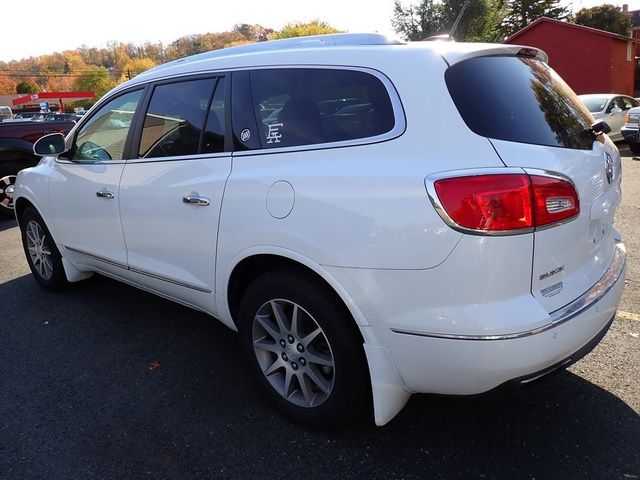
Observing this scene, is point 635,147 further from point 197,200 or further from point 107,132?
point 197,200

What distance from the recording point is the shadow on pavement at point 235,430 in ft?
7.95

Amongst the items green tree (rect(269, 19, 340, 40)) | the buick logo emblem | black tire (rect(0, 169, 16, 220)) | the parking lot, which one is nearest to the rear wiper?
the buick logo emblem

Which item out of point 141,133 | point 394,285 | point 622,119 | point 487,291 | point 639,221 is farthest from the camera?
point 622,119

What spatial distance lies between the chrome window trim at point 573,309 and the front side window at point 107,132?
2.48 meters

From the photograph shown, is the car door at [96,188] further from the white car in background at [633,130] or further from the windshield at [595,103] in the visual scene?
the windshield at [595,103]

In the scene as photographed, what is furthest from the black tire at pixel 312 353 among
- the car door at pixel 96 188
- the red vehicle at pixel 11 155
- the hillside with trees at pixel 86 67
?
the hillside with trees at pixel 86 67

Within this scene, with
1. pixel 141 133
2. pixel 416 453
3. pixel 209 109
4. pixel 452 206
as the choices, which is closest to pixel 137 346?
pixel 141 133

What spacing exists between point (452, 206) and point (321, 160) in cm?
68

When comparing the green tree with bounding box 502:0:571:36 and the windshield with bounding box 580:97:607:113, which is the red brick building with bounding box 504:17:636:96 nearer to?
the windshield with bounding box 580:97:607:113

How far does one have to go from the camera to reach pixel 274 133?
8.79 ft

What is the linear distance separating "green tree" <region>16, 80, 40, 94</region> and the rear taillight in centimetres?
11536

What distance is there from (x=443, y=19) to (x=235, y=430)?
→ 44.6 m

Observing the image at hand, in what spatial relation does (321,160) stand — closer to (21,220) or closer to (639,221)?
(21,220)

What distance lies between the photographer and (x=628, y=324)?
11.8 feet
